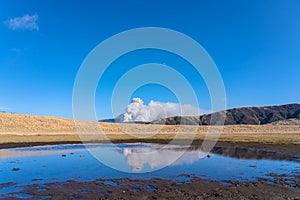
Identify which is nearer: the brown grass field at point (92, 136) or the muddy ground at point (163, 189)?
the muddy ground at point (163, 189)

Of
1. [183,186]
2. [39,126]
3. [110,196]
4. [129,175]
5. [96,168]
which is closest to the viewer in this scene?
[110,196]

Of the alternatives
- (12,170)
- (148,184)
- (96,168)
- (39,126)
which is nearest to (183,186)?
(148,184)

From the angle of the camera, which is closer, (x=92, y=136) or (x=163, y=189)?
(x=163, y=189)

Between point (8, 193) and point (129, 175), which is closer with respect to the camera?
point (8, 193)

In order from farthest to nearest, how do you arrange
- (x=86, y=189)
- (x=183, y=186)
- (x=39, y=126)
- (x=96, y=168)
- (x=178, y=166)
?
(x=39, y=126) → (x=178, y=166) → (x=96, y=168) → (x=183, y=186) → (x=86, y=189)

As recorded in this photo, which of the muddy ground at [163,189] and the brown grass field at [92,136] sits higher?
the brown grass field at [92,136]

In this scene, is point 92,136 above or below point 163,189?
above

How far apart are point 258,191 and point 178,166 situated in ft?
31.7

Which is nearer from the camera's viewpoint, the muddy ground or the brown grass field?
the muddy ground

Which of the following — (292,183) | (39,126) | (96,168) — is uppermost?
(39,126)

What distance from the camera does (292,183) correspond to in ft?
56.3

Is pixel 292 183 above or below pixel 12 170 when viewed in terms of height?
below

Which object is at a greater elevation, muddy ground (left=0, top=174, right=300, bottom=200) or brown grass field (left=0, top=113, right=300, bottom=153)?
brown grass field (left=0, top=113, right=300, bottom=153)

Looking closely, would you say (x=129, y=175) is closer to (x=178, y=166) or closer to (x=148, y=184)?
(x=148, y=184)
